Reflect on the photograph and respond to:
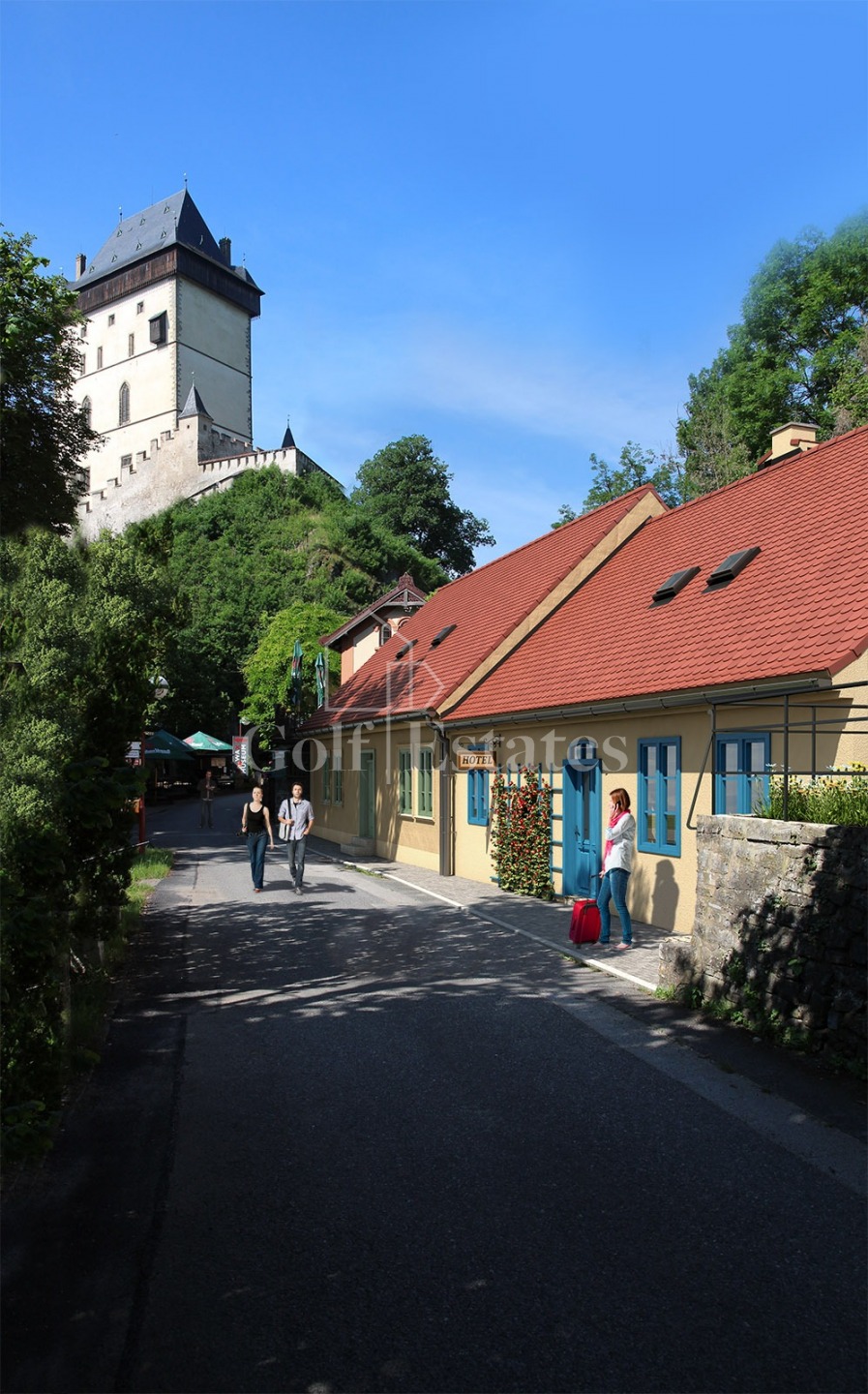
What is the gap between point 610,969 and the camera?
31.4 ft

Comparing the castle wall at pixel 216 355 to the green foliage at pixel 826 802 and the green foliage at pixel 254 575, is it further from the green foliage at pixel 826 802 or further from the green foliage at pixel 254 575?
the green foliage at pixel 826 802

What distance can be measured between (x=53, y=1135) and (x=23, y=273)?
1391cm

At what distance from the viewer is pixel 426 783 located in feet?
66.8

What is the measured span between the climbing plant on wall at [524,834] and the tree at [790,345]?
68.6 feet

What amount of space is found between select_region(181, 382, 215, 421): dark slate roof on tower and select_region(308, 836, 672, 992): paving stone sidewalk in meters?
71.5

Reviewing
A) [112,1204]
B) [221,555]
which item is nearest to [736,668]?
[112,1204]

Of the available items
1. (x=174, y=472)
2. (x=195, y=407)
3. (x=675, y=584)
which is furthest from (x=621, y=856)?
(x=195, y=407)

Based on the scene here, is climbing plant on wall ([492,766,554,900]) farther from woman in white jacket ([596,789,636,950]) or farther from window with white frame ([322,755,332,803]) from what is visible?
window with white frame ([322,755,332,803])

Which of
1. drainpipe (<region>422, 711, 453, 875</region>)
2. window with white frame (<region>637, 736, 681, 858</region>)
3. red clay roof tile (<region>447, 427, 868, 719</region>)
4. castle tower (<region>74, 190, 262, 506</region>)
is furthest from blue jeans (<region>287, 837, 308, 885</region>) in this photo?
castle tower (<region>74, 190, 262, 506</region>)

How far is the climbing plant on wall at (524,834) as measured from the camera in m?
15.1

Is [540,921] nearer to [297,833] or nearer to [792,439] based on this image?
[297,833]

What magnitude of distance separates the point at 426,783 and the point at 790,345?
23.9 meters

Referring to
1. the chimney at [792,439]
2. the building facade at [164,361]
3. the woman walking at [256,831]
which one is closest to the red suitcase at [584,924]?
the woman walking at [256,831]

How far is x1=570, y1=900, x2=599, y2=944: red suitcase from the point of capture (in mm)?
10828
